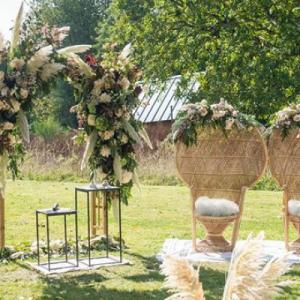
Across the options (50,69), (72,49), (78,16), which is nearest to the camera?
(50,69)

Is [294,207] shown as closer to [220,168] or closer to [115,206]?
[220,168]

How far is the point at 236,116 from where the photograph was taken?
714 centimetres

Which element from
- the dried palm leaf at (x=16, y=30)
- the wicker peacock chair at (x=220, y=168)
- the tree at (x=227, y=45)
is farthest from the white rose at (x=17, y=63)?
the tree at (x=227, y=45)

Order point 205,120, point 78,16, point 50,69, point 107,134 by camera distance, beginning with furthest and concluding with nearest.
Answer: point 78,16
point 205,120
point 107,134
point 50,69

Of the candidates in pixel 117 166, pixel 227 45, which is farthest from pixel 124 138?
pixel 227 45

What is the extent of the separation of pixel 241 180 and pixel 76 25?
36.4m

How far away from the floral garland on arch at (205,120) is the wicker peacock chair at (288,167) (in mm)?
374

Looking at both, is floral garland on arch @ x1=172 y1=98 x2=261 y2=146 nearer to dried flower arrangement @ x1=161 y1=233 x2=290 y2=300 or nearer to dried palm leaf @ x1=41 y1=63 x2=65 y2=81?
dried palm leaf @ x1=41 y1=63 x2=65 y2=81

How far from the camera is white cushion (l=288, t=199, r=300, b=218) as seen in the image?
7.02 metres

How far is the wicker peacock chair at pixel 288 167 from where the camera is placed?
7156 mm

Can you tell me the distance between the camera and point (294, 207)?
7.03 m

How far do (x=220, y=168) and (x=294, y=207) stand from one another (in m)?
0.97

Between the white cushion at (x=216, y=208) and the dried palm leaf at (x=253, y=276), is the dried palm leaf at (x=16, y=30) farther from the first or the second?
the dried palm leaf at (x=253, y=276)

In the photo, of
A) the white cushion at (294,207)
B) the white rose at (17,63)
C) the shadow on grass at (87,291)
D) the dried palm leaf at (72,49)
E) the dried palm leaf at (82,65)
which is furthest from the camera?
the white cushion at (294,207)
